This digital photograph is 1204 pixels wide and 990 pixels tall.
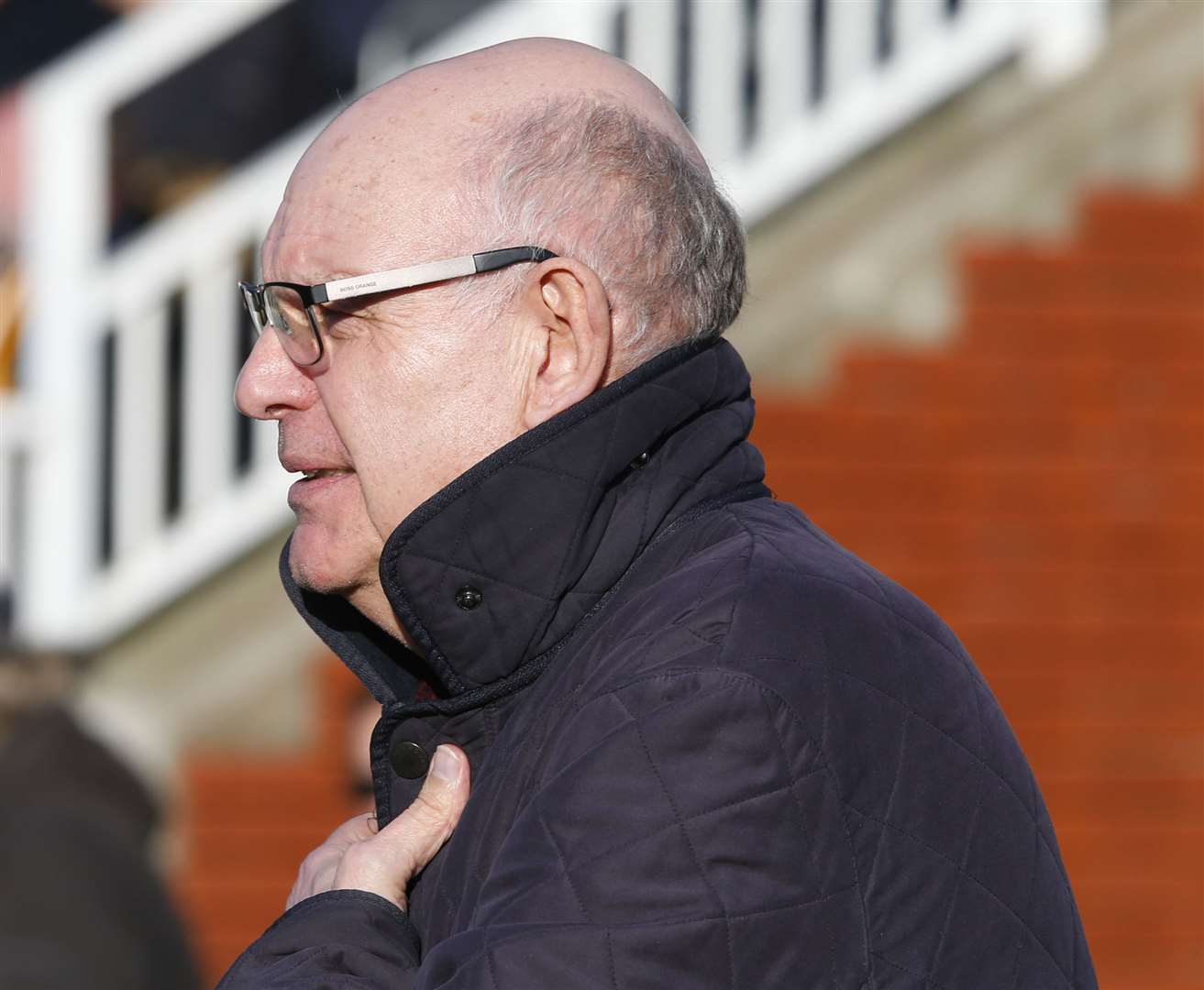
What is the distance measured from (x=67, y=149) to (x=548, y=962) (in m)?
4.48

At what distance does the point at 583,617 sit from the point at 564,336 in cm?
28

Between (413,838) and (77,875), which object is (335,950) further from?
(77,875)

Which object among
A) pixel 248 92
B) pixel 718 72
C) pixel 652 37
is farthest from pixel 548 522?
pixel 248 92

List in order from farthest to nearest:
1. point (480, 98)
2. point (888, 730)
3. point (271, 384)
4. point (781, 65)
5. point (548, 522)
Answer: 1. point (781, 65)
2. point (271, 384)
3. point (480, 98)
4. point (548, 522)
5. point (888, 730)

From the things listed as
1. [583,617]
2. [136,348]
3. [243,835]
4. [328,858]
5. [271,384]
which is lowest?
[243,835]

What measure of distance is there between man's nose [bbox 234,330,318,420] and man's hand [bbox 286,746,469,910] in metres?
0.42

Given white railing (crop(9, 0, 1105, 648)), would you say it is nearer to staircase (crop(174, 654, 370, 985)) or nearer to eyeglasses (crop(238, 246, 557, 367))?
staircase (crop(174, 654, 370, 985))

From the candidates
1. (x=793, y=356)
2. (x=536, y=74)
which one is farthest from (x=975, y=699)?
(x=793, y=356)

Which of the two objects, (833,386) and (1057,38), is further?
(1057,38)

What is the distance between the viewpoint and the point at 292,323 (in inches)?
73.9

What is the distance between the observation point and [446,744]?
5.76 ft

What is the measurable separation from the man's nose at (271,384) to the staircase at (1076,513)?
12.4 feet

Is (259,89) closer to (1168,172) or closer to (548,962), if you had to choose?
(1168,172)

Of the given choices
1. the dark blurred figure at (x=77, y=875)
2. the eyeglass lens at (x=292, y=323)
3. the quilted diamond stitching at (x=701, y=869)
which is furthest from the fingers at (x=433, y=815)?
the dark blurred figure at (x=77, y=875)
